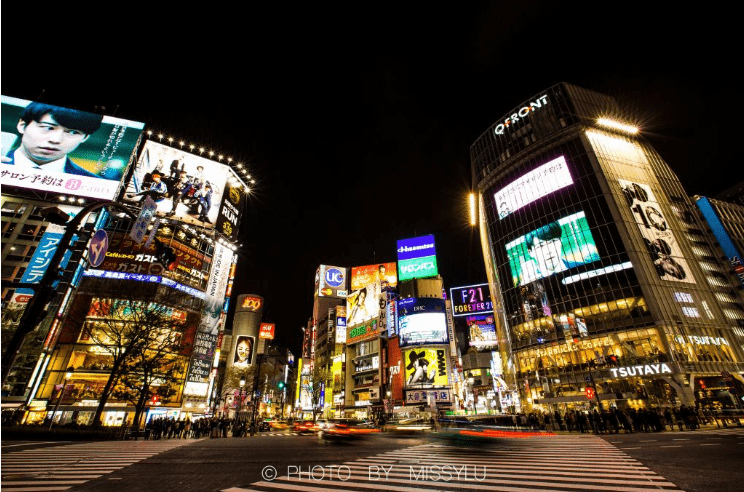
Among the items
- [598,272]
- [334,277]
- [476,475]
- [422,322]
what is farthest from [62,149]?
[334,277]

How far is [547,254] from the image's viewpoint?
176 ft

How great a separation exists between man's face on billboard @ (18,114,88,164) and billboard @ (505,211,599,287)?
205ft

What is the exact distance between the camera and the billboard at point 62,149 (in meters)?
32.6

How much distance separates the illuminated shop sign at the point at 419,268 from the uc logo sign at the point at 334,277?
35.8m

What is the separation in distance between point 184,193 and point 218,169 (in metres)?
6.96

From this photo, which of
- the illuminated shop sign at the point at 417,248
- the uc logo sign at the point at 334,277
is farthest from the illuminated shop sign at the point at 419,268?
the uc logo sign at the point at 334,277

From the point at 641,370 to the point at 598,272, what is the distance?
13940mm

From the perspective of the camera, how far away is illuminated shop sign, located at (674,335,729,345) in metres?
40.1

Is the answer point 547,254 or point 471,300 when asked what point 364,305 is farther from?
point 547,254

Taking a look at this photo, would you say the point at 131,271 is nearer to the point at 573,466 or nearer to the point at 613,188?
the point at 573,466

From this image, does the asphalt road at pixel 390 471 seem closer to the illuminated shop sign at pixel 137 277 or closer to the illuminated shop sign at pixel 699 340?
the illuminated shop sign at pixel 137 277

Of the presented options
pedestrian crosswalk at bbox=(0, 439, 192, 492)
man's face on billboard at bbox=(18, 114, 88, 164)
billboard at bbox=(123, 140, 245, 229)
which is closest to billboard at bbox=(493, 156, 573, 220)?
billboard at bbox=(123, 140, 245, 229)

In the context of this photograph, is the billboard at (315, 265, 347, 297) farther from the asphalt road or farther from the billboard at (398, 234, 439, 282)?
the asphalt road

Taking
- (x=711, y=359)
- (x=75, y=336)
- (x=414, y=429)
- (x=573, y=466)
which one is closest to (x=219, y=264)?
(x=75, y=336)
